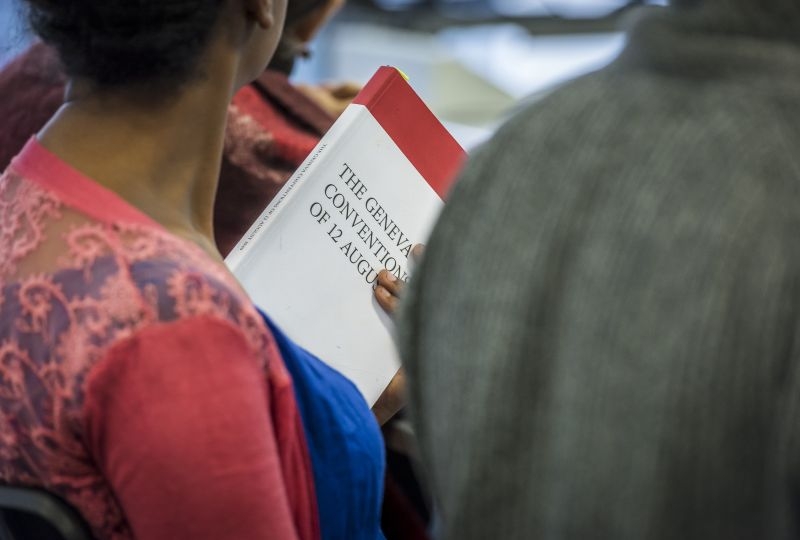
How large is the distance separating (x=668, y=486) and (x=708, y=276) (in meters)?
0.11

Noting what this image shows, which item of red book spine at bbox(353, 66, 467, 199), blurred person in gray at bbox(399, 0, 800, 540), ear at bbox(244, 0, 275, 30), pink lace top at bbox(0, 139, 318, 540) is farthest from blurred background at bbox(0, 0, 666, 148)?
blurred person in gray at bbox(399, 0, 800, 540)

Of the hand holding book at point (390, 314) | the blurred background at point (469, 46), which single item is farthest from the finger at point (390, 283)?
the blurred background at point (469, 46)

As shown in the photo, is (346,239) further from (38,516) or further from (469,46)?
(469,46)

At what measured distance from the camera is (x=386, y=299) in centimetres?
112

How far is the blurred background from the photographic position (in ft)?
17.6

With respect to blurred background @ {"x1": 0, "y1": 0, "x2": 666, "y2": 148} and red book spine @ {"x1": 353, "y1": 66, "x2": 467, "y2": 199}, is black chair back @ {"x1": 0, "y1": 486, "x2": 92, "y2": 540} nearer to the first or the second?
red book spine @ {"x1": 353, "y1": 66, "x2": 467, "y2": 199}

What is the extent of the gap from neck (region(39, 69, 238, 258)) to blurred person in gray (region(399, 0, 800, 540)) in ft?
1.37

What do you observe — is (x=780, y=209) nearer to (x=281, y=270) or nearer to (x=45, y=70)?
(x=281, y=270)

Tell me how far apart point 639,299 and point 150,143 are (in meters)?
0.55

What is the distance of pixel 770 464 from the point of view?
0.56 m

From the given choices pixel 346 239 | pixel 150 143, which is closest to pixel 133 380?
→ pixel 150 143

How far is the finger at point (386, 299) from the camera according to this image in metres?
1.11

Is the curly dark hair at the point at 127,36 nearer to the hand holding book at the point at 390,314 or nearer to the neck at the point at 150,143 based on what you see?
the neck at the point at 150,143

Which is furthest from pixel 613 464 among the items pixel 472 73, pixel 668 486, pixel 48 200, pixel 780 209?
pixel 472 73
